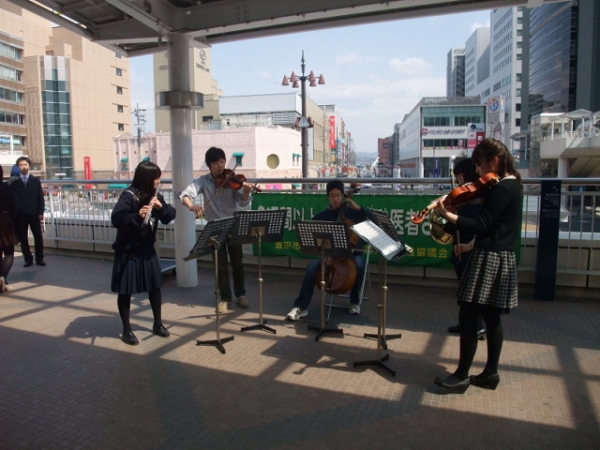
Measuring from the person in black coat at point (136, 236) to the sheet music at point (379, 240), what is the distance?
1.98 metres

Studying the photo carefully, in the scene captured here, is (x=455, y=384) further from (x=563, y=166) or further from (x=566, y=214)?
(x=563, y=166)

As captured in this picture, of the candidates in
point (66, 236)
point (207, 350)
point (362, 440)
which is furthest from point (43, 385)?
point (66, 236)

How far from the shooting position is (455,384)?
3.64 m

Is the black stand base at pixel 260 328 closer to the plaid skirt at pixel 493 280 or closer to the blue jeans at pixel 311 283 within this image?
the blue jeans at pixel 311 283

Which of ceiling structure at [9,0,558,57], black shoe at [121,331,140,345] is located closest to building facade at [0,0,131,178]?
ceiling structure at [9,0,558,57]

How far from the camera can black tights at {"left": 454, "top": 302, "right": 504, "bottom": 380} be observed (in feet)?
11.8

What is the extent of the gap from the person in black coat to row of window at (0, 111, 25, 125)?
269ft

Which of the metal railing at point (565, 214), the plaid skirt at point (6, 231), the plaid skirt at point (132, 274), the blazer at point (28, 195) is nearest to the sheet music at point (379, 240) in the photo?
the metal railing at point (565, 214)

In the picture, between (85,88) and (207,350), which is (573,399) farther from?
(85,88)

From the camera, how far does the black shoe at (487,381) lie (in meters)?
3.66

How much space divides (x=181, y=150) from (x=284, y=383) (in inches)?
153

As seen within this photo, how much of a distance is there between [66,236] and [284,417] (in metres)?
7.58

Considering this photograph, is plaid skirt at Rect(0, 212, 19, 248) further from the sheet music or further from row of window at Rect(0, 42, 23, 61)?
row of window at Rect(0, 42, 23, 61)

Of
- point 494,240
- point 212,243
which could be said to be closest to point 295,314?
point 212,243
